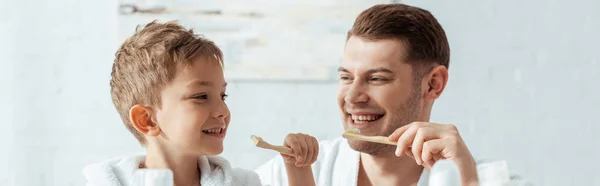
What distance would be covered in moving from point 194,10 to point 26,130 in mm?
668

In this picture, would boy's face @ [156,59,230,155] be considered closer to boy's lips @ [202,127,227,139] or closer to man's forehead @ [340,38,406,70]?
boy's lips @ [202,127,227,139]

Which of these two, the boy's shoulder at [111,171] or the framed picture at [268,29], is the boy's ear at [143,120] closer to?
the boy's shoulder at [111,171]

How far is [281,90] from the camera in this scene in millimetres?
2643

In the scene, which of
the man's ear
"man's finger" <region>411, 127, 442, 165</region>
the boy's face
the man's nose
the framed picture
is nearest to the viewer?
"man's finger" <region>411, 127, 442, 165</region>

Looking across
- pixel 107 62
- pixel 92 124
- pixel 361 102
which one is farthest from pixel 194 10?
pixel 361 102

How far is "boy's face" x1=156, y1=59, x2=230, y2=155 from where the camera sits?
51.4 inches

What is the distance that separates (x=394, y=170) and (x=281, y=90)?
1009 mm

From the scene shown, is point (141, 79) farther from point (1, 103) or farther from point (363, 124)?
point (1, 103)

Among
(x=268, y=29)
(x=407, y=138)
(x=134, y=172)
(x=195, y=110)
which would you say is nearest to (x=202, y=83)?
(x=195, y=110)

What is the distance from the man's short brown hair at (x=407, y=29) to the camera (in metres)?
1.65

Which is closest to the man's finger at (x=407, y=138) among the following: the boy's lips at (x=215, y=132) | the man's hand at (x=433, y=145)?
the man's hand at (x=433, y=145)

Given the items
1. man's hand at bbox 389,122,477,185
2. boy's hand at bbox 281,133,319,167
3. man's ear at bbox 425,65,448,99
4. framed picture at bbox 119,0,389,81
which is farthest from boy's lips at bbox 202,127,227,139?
framed picture at bbox 119,0,389,81

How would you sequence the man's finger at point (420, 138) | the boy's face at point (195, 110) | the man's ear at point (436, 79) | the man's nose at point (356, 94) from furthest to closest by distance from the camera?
the man's ear at point (436, 79) → the man's nose at point (356, 94) → the boy's face at point (195, 110) → the man's finger at point (420, 138)

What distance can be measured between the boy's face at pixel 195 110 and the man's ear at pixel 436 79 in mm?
534
